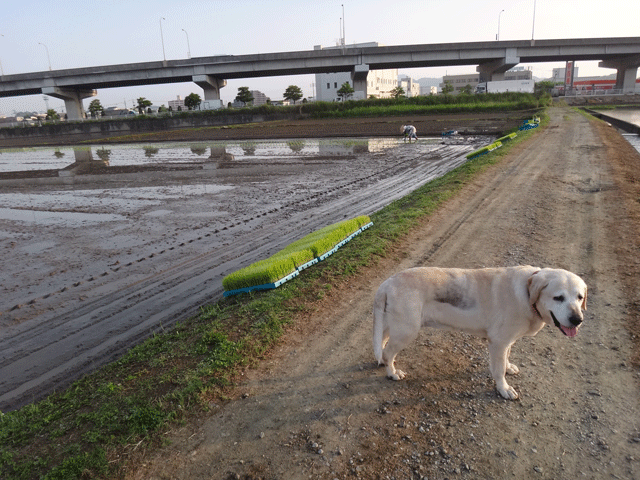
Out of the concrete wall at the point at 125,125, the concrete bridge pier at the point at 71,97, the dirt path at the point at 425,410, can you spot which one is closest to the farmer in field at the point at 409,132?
the concrete wall at the point at 125,125

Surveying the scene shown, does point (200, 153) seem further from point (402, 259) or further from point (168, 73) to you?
point (168, 73)

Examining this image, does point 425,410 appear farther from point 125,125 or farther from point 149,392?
point 125,125

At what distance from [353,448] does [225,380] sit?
195 centimetres

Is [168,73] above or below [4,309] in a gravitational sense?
above

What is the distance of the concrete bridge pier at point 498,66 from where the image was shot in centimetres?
6831

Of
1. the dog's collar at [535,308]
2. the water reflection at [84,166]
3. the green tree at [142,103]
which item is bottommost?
the water reflection at [84,166]

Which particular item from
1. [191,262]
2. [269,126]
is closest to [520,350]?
[191,262]

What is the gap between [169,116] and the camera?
7050 centimetres

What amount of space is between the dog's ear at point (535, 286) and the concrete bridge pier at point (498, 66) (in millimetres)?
74480

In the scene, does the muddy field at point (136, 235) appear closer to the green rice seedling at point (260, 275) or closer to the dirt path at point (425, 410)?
the green rice seedling at point (260, 275)

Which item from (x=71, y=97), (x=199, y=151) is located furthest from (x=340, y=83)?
(x=199, y=151)

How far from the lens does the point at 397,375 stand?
5.52 meters

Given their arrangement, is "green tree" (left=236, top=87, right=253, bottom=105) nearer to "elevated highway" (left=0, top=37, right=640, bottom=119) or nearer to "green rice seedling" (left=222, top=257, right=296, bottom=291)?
"elevated highway" (left=0, top=37, right=640, bottom=119)

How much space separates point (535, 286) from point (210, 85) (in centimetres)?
7717
